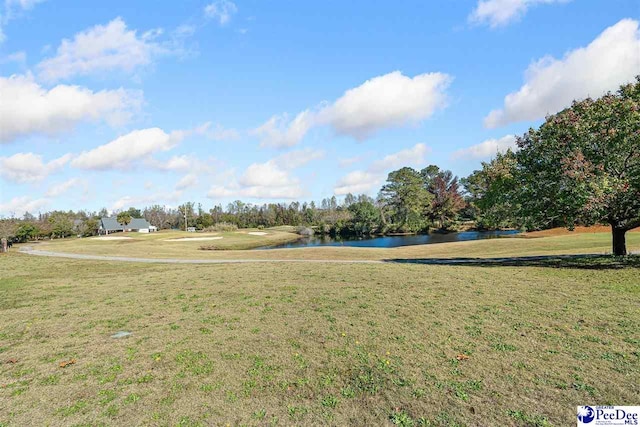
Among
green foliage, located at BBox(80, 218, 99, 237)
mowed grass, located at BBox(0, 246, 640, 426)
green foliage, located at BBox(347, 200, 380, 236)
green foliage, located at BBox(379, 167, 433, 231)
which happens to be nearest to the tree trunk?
mowed grass, located at BBox(0, 246, 640, 426)

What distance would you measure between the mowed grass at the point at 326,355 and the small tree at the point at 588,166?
417 centimetres

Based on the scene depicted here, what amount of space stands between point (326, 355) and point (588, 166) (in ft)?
52.2

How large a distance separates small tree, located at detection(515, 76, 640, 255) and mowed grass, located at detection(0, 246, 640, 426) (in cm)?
417

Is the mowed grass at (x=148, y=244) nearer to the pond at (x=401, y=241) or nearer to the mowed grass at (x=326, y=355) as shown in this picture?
the pond at (x=401, y=241)

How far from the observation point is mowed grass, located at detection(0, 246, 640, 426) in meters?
4.93

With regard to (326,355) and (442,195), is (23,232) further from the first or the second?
(442,195)

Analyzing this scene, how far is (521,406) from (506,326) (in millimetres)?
3699

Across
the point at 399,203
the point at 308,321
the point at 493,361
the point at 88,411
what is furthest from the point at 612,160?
the point at 399,203

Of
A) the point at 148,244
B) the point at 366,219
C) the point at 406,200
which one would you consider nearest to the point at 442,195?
the point at 406,200

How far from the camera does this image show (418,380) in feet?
18.5

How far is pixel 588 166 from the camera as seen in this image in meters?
15.9

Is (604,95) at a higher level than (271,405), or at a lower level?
higher

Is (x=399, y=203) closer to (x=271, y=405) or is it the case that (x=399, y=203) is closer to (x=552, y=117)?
(x=552, y=117)

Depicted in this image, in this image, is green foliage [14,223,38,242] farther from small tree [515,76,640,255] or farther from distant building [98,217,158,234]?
small tree [515,76,640,255]
